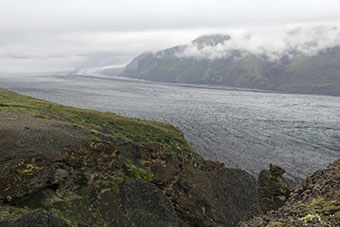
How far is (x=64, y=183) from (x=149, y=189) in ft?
28.1

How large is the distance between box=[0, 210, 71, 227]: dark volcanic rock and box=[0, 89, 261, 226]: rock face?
6 cm

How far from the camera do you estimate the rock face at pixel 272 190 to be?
40.8 meters

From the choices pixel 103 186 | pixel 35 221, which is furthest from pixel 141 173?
pixel 35 221

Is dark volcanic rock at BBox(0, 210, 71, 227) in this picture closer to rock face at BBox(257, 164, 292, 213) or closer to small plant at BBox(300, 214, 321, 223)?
small plant at BBox(300, 214, 321, 223)

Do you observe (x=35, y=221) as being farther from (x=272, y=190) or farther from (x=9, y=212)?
(x=272, y=190)

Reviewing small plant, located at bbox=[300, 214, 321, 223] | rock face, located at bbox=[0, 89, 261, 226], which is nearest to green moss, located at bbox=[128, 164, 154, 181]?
rock face, located at bbox=[0, 89, 261, 226]

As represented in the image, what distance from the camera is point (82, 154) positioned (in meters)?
28.4

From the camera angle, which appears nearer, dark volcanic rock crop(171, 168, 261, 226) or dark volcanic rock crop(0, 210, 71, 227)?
dark volcanic rock crop(0, 210, 71, 227)

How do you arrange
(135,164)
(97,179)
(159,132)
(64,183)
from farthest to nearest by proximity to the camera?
(159,132)
(135,164)
(97,179)
(64,183)

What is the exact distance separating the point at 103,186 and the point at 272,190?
29832mm

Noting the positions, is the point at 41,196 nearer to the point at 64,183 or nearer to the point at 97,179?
the point at 64,183

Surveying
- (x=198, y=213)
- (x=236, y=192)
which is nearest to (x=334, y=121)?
(x=236, y=192)

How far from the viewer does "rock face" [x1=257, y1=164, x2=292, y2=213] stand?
40.8 meters

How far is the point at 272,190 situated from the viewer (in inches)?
1714
